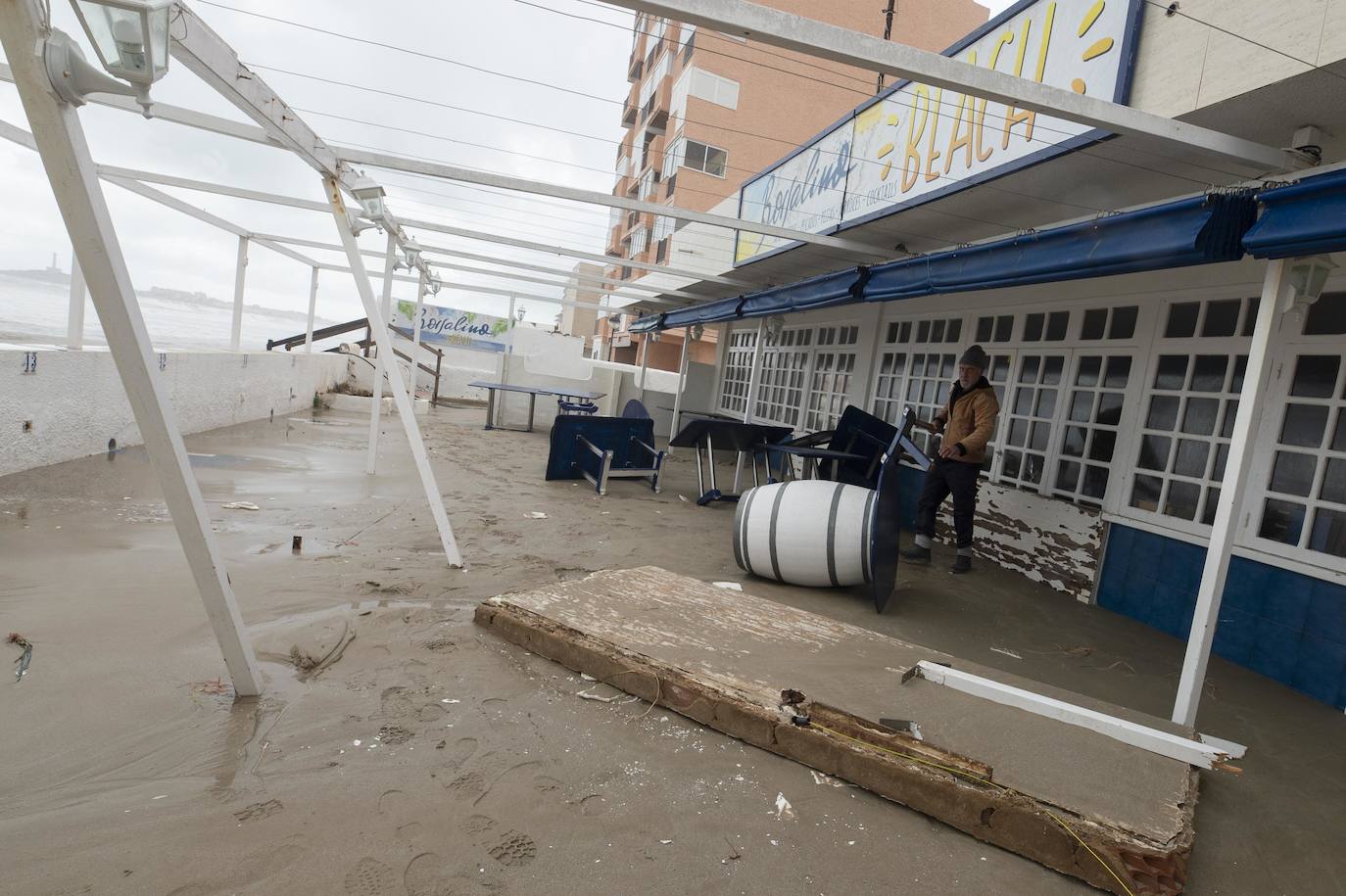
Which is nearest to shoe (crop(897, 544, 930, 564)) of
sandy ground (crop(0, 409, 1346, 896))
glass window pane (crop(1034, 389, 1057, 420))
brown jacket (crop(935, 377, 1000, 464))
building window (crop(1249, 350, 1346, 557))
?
brown jacket (crop(935, 377, 1000, 464))

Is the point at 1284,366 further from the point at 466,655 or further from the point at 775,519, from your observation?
the point at 466,655

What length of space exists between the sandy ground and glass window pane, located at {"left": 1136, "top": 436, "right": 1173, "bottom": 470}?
1.25 m

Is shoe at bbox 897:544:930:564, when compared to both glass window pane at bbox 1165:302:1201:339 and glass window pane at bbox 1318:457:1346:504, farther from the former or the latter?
glass window pane at bbox 1318:457:1346:504

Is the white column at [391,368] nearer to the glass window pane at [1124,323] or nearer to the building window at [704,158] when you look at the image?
the glass window pane at [1124,323]

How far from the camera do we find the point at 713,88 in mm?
26609

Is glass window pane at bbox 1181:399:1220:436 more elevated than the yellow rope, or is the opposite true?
glass window pane at bbox 1181:399:1220:436

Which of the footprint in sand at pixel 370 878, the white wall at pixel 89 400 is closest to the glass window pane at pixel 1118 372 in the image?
the footprint in sand at pixel 370 878

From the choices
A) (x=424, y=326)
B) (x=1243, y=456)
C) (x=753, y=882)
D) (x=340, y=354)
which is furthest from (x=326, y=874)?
(x=424, y=326)

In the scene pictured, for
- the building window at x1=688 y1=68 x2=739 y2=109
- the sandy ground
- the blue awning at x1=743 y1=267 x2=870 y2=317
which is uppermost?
the building window at x1=688 y1=68 x2=739 y2=109

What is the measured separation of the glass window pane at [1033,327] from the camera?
6457 mm

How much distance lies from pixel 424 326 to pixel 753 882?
20.9 metres

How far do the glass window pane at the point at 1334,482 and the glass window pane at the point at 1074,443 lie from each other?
176 centimetres

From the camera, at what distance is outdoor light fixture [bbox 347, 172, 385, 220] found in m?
5.12

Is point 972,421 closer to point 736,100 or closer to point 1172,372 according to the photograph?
point 1172,372
